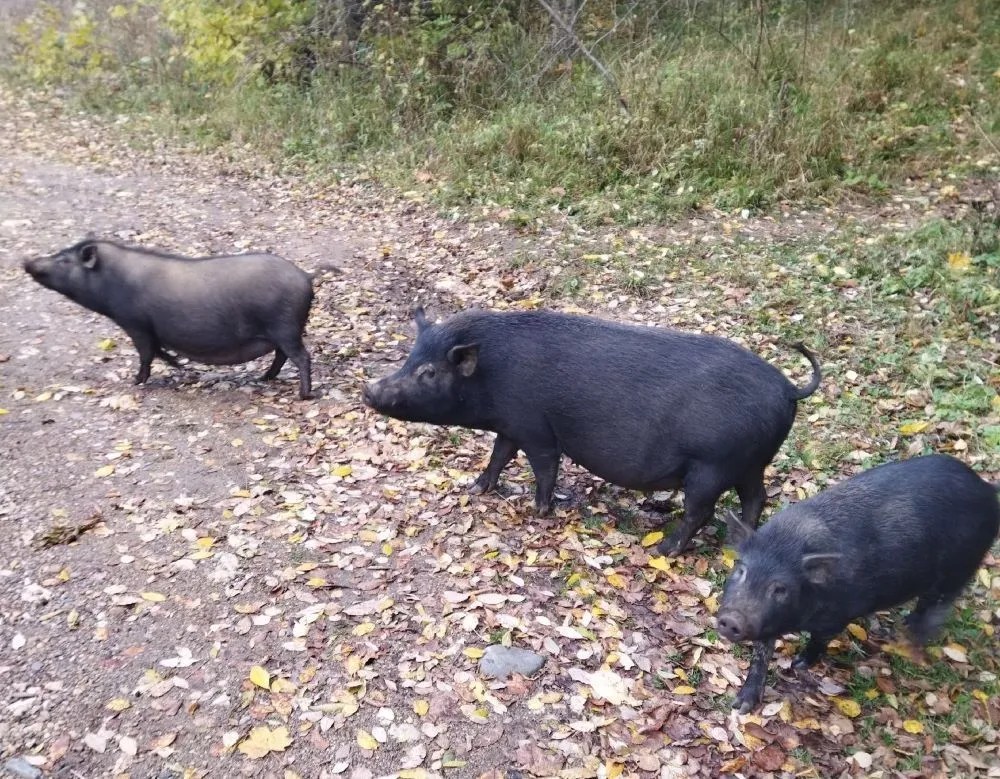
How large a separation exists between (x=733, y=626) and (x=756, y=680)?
43 centimetres

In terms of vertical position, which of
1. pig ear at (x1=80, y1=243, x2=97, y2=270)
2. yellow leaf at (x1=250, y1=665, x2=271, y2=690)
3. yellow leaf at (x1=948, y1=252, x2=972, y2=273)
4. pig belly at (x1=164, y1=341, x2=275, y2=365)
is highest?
pig ear at (x1=80, y1=243, x2=97, y2=270)

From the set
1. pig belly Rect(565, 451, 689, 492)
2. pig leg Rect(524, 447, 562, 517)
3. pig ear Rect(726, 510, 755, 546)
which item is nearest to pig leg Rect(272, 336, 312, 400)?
pig leg Rect(524, 447, 562, 517)

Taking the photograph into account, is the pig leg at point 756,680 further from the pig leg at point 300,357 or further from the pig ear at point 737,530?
the pig leg at point 300,357

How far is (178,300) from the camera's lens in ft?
19.1

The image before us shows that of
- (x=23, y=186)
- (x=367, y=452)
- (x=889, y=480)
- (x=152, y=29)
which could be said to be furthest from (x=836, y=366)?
(x=152, y=29)

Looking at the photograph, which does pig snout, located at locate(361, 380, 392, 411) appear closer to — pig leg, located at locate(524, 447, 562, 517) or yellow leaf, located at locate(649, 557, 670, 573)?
pig leg, located at locate(524, 447, 562, 517)

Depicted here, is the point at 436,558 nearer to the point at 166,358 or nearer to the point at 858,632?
the point at 858,632

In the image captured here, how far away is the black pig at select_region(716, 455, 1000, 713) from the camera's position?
346 centimetres

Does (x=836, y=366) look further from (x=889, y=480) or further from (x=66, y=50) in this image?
(x=66, y=50)

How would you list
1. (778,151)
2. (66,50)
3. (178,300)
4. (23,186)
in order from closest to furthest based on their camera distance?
(178,300)
(778,151)
(23,186)
(66,50)

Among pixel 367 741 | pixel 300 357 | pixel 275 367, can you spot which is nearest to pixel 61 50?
pixel 275 367

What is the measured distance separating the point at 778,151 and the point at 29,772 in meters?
8.57

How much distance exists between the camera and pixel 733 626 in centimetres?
339

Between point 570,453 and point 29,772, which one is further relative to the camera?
point 570,453
